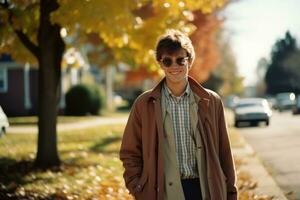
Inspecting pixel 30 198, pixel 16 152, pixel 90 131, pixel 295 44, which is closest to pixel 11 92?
pixel 90 131

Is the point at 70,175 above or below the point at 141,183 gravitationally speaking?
below

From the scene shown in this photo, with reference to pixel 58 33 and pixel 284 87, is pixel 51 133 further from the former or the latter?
pixel 284 87

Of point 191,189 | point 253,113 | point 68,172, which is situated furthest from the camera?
point 253,113

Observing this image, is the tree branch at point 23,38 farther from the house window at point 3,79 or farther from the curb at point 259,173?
the house window at point 3,79

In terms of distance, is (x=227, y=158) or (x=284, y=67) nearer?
(x=227, y=158)

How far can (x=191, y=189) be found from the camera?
3.86 meters

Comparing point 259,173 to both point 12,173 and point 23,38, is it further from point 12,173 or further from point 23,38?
point 23,38

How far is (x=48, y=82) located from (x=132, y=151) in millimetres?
8252

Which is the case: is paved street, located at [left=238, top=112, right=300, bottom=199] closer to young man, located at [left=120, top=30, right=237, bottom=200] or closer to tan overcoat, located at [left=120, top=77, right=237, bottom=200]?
tan overcoat, located at [left=120, top=77, right=237, bottom=200]

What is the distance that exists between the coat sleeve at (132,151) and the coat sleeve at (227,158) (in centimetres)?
57

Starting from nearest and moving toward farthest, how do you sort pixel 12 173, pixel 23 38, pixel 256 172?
pixel 12 173, pixel 256 172, pixel 23 38

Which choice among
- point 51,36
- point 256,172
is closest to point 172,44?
point 51,36

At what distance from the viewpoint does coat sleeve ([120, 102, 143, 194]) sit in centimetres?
408

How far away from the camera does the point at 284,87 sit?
9188cm
